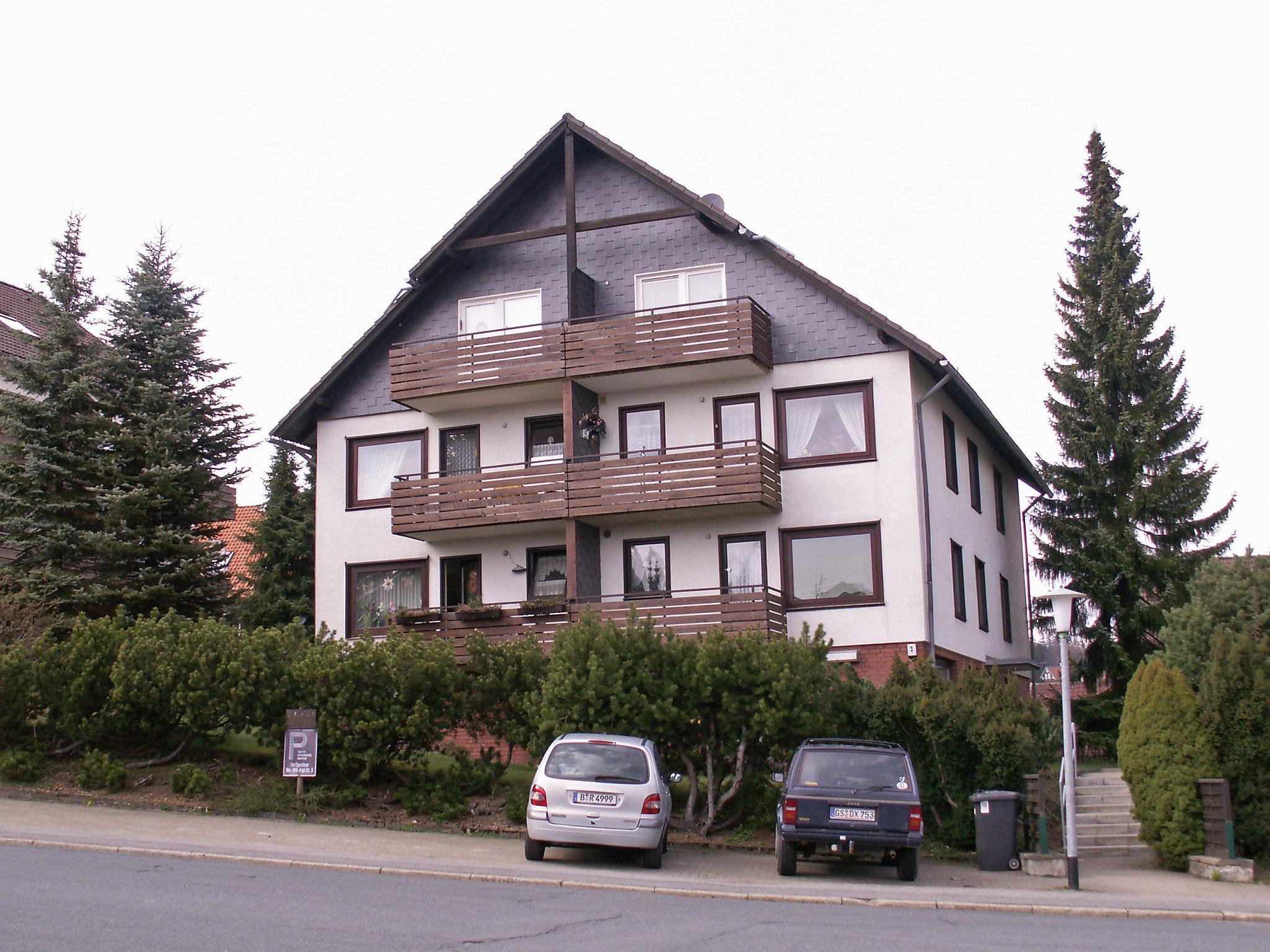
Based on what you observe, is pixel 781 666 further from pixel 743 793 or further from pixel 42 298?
pixel 42 298

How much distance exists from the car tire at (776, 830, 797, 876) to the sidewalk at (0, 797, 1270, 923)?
22 centimetres

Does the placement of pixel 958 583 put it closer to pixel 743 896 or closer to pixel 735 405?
pixel 735 405

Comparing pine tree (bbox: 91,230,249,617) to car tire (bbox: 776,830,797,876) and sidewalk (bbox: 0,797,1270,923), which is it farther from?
car tire (bbox: 776,830,797,876)

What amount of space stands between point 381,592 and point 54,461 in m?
7.25

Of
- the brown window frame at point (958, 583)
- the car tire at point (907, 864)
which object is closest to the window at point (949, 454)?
the brown window frame at point (958, 583)

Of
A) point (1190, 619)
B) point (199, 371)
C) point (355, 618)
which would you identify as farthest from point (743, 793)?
point (199, 371)

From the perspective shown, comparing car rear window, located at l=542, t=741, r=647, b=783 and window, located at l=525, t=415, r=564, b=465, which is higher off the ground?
window, located at l=525, t=415, r=564, b=465

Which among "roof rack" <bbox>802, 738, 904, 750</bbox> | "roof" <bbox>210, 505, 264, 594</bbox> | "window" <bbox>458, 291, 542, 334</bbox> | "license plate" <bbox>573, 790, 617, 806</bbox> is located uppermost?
"window" <bbox>458, 291, 542, 334</bbox>

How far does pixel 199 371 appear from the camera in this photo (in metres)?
29.4

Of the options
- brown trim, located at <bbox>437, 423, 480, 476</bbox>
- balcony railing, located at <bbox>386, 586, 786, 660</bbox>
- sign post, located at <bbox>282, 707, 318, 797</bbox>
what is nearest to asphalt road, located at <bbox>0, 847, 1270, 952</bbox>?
sign post, located at <bbox>282, 707, 318, 797</bbox>

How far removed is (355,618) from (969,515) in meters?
13.9

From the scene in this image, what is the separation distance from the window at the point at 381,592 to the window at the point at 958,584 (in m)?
11.3

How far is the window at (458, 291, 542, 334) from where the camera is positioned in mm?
29203

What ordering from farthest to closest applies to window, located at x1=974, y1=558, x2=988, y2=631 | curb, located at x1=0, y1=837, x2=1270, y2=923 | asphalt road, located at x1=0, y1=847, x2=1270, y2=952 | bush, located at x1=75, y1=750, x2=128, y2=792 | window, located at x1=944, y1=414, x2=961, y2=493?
window, located at x1=974, y1=558, x2=988, y2=631
window, located at x1=944, y1=414, x2=961, y2=493
bush, located at x1=75, y1=750, x2=128, y2=792
curb, located at x1=0, y1=837, x2=1270, y2=923
asphalt road, located at x1=0, y1=847, x2=1270, y2=952
